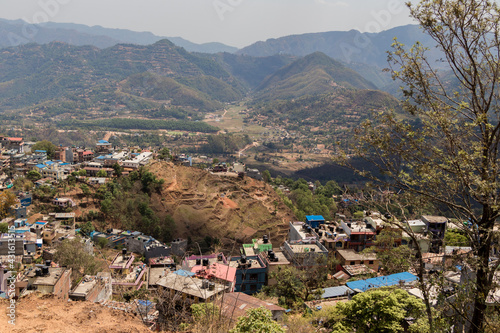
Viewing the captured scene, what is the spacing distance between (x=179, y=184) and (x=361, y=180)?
4627 centimetres

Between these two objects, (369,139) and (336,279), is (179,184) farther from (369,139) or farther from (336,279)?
(369,139)

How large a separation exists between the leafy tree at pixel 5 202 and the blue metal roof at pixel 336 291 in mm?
22915

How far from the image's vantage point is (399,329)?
10961 mm

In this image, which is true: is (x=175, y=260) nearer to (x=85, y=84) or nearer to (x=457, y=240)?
(x=457, y=240)

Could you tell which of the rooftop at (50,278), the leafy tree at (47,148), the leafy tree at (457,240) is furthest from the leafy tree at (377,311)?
the leafy tree at (47,148)

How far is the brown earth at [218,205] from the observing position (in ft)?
108

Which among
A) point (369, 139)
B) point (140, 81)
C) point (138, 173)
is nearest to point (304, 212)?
point (138, 173)

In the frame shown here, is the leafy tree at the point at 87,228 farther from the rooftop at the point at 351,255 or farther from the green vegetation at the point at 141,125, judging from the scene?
the green vegetation at the point at 141,125

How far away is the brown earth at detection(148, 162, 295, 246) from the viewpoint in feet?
108

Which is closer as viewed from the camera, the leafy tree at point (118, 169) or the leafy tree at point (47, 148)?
the leafy tree at point (118, 169)

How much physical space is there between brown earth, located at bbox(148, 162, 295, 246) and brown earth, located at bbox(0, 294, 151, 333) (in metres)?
20.6

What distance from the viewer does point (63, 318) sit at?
8.73 meters

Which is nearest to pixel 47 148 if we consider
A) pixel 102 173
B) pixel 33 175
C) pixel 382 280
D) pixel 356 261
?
pixel 33 175

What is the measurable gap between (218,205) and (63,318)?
2695cm
